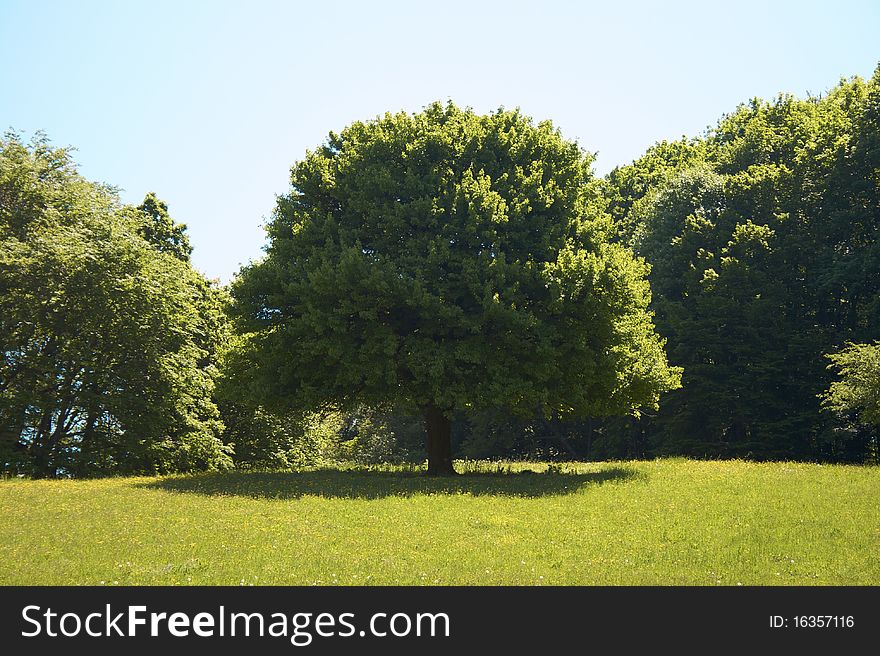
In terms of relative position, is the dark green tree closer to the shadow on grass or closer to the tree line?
the tree line

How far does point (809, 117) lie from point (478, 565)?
49.2m

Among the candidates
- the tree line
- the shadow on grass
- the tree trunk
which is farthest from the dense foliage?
the tree trunk

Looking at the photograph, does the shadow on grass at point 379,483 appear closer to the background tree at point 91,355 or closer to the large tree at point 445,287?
the large tree at point 445,287

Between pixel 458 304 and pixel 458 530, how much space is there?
12428mm

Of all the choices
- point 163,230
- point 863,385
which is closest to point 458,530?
point 863,385

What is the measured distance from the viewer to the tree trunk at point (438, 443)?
2995cm

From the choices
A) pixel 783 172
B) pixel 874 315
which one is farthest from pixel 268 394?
pixel 783 172

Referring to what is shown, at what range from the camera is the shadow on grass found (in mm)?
23484

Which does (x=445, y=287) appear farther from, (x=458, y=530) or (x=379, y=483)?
(x=458, y=530)

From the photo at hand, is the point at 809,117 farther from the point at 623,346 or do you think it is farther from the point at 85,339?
the point at 85,339

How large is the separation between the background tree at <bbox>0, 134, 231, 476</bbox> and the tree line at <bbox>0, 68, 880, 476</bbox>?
105 mm

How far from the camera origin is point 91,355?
34.5 meters

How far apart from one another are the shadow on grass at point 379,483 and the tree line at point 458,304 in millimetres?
2472

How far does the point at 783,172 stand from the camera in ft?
151
